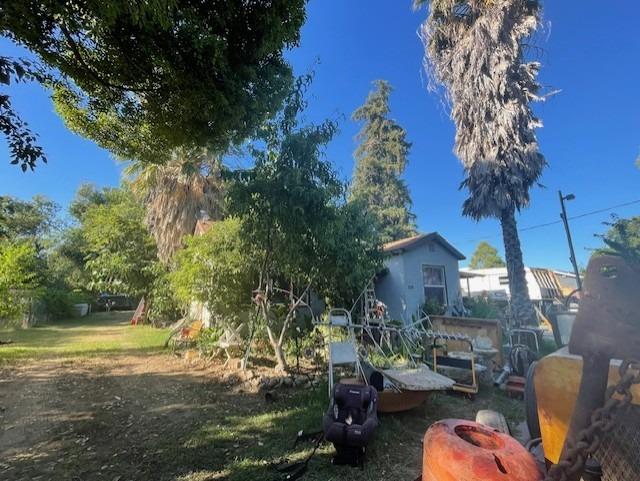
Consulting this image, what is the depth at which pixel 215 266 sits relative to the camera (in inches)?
307

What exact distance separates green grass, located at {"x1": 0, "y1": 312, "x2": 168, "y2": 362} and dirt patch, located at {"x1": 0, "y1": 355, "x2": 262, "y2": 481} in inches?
58.5

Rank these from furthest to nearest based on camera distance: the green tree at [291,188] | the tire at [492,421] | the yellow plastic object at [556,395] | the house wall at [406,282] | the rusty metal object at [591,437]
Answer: the house wall at [406,282]
the green tree at [291,188]
the tire at [492,421]
the yellow plastic object at [556,395]
the rusty metal object at [591,437]

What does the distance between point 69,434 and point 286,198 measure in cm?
450

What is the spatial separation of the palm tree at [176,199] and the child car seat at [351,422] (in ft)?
35.7

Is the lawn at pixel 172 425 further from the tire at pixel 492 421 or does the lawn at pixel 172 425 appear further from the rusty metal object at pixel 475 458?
the rusty metal object at pixel 475 458

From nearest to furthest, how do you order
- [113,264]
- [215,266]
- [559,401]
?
[559,401]
[215,266]
[113,264]

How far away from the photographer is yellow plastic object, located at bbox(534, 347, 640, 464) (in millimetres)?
1580

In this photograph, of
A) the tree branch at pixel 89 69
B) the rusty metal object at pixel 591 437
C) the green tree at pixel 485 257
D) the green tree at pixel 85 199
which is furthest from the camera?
the green tree at pixel 485 257

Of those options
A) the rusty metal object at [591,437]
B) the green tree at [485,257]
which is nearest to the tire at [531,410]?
the rusty metal object at [591,437]

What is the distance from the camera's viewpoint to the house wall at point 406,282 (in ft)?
35.5

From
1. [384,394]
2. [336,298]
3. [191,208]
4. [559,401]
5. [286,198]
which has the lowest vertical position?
[384,394]

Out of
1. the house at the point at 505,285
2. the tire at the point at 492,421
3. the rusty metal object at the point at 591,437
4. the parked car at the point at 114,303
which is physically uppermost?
the house at the point at 505,285

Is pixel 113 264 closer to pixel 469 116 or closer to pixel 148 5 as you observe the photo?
pixel 148 5

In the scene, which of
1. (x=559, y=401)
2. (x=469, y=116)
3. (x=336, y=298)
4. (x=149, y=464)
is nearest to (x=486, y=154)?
(x=469, y=116)
